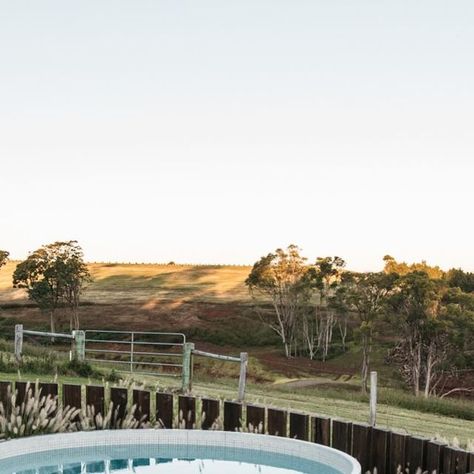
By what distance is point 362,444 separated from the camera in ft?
34.3

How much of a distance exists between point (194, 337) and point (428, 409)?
2008 inches

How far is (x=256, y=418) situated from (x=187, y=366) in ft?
22.8

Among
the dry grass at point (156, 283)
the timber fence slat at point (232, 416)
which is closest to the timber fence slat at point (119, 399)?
the timber fence slat at point (232, 416)

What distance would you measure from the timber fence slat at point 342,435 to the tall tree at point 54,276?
6573 centimetres

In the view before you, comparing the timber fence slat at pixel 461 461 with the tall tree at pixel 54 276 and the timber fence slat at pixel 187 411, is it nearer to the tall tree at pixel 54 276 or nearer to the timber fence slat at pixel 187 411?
the timber fence slat at pixel 187 411

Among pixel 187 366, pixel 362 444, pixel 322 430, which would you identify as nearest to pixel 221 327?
pixel 187 366

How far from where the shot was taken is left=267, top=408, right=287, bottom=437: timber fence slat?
11.3 metres

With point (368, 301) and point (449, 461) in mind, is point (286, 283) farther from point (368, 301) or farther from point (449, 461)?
point (449, 461)

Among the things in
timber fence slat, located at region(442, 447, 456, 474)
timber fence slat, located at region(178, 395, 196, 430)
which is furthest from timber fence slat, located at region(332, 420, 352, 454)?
timber fence slat, located at region(178, 395, 196, 430)

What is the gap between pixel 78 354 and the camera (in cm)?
2169

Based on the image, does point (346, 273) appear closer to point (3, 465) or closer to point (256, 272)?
point (256, 272)

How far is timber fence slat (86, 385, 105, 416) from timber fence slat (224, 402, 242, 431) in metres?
2.24

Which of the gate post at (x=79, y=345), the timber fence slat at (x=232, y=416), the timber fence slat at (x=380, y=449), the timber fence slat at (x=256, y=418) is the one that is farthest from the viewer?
the gate post at (x=79, y=345)

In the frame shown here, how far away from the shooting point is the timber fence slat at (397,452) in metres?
9.87
